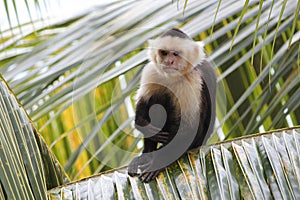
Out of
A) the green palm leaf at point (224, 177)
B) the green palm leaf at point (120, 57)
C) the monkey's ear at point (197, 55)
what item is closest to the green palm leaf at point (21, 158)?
the green palm leaf at point (224, 177)

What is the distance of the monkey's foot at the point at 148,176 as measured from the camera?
1381 mm

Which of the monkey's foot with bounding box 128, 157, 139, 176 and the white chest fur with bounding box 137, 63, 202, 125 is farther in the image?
the white chest fur with bounding box 137, 63, 202, 125

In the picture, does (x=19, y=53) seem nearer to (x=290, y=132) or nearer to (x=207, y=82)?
(x=207, y=82)

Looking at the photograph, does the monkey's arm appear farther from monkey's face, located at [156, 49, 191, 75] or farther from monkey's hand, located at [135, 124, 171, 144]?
monkey's face, located at [156, 49, 191, 75]

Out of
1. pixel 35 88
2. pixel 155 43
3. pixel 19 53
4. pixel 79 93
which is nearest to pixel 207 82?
pixel 155 43

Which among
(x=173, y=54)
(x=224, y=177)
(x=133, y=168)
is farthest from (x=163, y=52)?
(x=224, y=177)

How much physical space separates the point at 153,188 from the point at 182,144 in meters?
0.24

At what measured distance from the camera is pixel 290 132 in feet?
4.67

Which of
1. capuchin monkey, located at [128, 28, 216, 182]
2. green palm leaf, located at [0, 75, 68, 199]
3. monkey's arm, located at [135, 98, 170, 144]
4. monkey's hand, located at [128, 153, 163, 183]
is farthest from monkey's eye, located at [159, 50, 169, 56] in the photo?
green palm leaf, located at [0, 75, 68, 199]

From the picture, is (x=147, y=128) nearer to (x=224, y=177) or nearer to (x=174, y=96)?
(x=174, y=96)

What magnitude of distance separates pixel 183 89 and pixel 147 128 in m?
0.15

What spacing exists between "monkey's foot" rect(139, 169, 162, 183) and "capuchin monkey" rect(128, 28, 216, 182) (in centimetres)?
15

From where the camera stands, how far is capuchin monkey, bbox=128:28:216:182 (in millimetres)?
1637

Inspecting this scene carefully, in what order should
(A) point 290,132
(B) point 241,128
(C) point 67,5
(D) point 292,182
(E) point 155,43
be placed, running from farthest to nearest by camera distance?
(B) point 241,128, (C) point 67,5, (E) point 155,43, (A) point 290,132, (D) point 292,182
